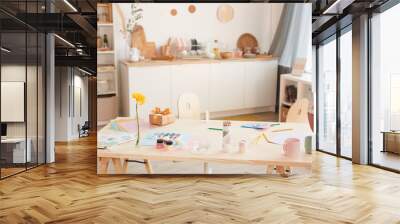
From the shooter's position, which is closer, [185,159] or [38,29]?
[185,159]

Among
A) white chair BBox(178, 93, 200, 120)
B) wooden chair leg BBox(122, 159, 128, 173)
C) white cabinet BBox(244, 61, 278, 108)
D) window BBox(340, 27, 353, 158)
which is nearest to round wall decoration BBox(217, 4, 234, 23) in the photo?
white cabinet BBox(244, 61, 278, 108)

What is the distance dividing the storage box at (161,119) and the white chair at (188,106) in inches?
4.8

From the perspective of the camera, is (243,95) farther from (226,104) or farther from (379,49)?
(379,49)

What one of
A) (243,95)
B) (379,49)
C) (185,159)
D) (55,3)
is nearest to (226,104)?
(243,95)

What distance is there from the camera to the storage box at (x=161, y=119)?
4.89 meters

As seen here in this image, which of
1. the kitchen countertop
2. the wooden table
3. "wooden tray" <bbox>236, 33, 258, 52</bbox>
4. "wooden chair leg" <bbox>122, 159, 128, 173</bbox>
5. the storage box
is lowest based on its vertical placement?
"wooden chair leg" <bbox>122, 159, 128, 173</bbox>

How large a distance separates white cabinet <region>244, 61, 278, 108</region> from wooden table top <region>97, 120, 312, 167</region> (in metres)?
0.34

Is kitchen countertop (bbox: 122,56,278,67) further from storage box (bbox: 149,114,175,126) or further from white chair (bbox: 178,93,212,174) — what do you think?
storage box (bbox: 149,114,175,126)

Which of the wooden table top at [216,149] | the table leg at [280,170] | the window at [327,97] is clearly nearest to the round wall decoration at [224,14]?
the wooden table top at [216,149]

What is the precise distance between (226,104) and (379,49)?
2.73 meters

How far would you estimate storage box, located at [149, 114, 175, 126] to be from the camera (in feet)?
16.1

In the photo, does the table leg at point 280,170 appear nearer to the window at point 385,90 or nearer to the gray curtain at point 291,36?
the gray curtain at point 291,36

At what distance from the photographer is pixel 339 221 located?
10.2ft

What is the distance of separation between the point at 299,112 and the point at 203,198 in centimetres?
186
